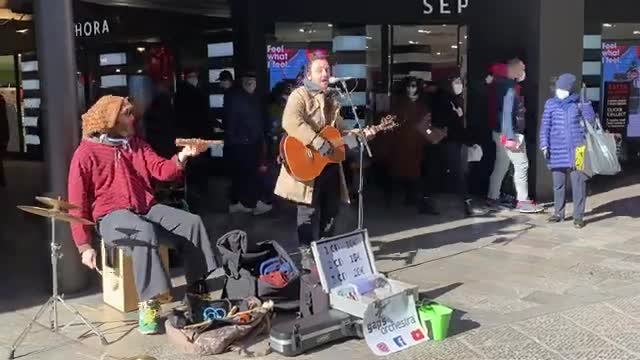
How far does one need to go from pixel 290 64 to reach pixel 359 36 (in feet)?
3.33

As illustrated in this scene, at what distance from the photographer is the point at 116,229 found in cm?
488

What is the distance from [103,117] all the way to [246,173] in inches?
163

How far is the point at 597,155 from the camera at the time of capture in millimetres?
7953

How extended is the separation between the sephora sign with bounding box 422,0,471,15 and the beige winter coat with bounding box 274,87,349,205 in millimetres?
4778

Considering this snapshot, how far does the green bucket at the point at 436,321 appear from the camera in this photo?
4793 millimetres

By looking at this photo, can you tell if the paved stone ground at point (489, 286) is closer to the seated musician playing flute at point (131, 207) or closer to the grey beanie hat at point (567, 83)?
the seated musician playing flute at point (131, 207)

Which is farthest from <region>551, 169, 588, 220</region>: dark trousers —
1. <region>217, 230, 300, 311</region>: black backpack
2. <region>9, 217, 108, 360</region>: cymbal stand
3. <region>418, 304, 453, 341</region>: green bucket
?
<region>9, 217, 108, 360</region>: cymbal stand

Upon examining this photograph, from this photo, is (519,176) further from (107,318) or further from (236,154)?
(107,318)

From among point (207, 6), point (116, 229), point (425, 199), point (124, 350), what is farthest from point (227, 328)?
point (207, 6)

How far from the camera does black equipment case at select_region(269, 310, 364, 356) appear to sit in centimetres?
454

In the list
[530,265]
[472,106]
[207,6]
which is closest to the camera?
[530,265]

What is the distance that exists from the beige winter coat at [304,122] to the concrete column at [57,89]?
4.89ft

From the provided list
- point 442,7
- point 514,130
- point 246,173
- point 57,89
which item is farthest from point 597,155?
point 57,89

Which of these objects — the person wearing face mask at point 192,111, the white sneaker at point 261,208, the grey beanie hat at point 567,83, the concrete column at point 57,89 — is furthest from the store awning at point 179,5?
the concrete column at point 57,89
